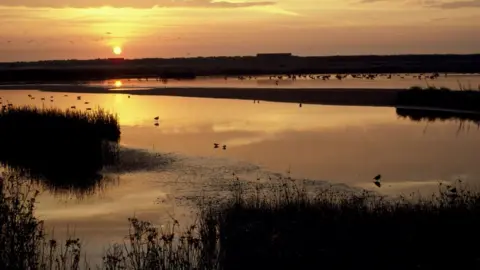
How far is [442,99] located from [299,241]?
109 ft

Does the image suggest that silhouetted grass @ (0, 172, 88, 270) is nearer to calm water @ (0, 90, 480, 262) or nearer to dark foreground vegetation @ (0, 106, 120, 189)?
calm water @ (0, 90, 480, 262)

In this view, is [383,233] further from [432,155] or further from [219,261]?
[432,155]

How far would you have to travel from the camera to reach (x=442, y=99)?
137 feet

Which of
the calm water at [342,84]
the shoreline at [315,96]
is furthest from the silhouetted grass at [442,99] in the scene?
the calm water at [342,84]

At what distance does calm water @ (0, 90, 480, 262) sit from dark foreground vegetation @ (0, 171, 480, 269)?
206 cm

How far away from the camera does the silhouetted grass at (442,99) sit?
39031mm

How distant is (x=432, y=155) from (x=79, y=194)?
11.8 m

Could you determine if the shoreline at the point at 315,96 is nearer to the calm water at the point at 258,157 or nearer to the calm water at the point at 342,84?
the calm water at the point at 258,157

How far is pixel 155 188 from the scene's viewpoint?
59.6ft

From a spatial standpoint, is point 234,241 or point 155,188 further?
point 155,188

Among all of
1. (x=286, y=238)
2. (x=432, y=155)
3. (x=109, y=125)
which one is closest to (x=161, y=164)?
(x=109, y=125)

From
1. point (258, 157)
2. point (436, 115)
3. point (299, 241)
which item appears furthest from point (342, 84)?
point (299, 241)

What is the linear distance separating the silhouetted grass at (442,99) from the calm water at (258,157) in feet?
12.4

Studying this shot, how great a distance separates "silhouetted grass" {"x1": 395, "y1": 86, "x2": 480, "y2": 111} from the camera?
1537 inches
